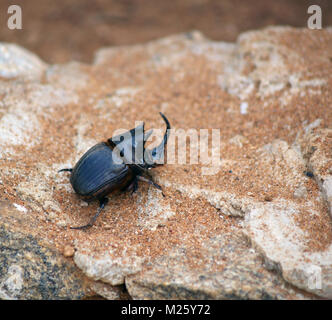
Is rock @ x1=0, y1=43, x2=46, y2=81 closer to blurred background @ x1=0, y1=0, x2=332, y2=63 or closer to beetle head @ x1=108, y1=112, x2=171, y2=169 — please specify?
blurred background @ x1=0, y1=0, x2=332, y2=63

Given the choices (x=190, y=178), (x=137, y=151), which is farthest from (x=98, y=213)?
(x=190, y=178)

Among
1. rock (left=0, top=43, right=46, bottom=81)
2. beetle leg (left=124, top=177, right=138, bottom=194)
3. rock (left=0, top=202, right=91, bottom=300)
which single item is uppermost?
rock (left=0, top=43, right=46, bottom=81)

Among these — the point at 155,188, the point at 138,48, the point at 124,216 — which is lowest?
the point at 124,216

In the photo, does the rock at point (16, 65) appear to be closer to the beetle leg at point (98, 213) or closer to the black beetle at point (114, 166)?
the black beetle at point (114, 166)

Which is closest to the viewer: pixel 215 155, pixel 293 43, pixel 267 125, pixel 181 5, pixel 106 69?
pixel 215 155

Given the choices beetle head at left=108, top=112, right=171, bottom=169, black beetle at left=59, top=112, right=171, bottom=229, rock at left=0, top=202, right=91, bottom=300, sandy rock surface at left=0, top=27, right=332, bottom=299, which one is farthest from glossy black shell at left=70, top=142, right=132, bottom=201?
rock at left=0, top=202, right=91, bottom=300

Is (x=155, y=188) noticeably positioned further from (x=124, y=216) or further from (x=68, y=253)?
(x=68, y=253)

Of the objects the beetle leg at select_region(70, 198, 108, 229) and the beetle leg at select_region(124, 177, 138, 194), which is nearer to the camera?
the beetle leg at select_region(70, 198, 108, 229)

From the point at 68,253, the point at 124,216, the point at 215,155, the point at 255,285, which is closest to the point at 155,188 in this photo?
the point at 124,216
